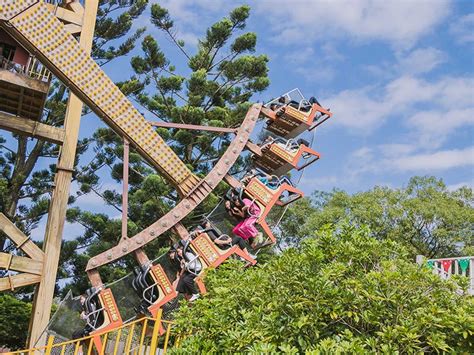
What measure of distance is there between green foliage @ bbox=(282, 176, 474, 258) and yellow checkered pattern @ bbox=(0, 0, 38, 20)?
36.6 feet

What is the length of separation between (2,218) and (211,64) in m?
7.16

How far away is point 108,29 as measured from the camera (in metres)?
12.5

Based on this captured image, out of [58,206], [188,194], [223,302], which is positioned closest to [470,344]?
[223,302]

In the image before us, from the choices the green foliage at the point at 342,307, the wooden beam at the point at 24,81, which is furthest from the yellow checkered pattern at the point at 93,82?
the green foliage at the point at 342,307

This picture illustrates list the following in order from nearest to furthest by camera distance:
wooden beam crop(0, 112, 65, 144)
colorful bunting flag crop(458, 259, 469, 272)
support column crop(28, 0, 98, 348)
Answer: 1. colorful bunting flag crop(458, 259, 469, 272)
2. support column crop(28, 0, 98, 348)
3. wooden beam crop(0, 112, 65, 144)

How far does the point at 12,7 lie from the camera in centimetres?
589

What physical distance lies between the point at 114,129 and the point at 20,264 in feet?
6.30

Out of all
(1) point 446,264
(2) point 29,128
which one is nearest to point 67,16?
(2) point 29,128

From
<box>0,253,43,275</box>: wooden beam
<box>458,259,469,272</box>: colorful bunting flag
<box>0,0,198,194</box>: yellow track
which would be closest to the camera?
<box>0,0,198,194</box>: yellow track


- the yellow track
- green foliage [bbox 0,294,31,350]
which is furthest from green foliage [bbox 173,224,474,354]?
green foliage [bbox 0,294,31,350]

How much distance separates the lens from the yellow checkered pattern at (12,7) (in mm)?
5809

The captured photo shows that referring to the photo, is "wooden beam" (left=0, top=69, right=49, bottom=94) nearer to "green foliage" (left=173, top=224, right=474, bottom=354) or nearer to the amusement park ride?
the amusement park ride

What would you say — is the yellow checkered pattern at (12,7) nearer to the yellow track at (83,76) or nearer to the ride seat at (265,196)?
the yellow track at (83,76)

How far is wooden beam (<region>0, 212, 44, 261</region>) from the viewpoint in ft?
21.8
